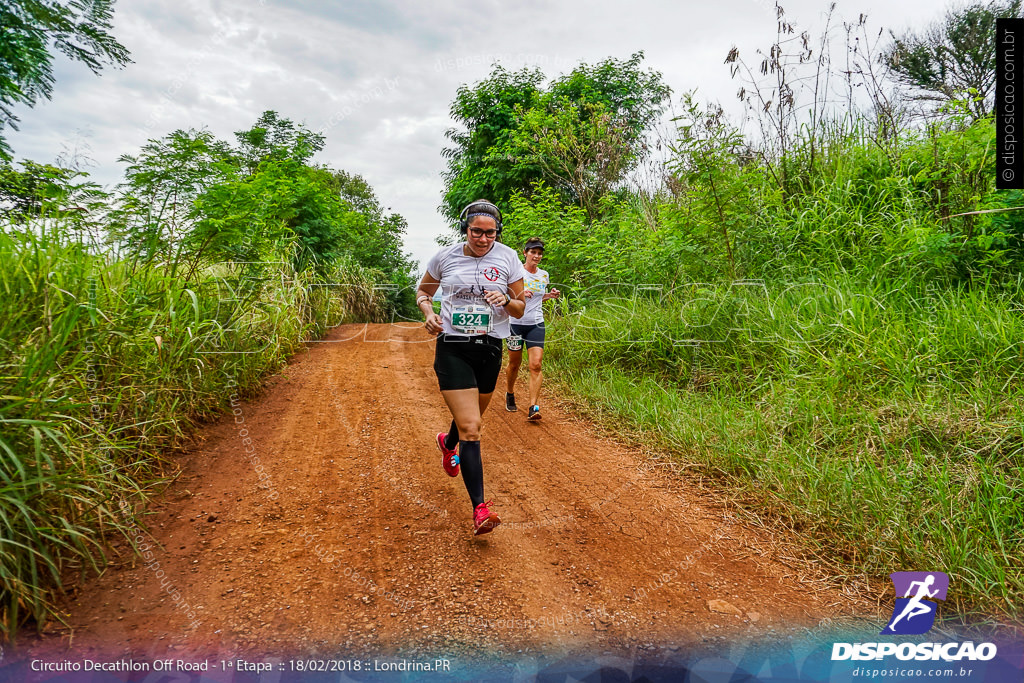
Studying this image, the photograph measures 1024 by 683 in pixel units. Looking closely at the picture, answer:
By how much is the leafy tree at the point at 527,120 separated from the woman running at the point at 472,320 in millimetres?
8453

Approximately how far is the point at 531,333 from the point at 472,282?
8.73 feet

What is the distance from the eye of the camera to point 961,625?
2.31 metres

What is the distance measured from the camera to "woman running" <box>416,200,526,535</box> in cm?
313

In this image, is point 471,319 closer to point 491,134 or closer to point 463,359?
point 463,359

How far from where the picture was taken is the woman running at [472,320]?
3.13 metres

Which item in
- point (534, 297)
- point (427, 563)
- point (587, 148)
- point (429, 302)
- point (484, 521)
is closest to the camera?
point (427, 563)

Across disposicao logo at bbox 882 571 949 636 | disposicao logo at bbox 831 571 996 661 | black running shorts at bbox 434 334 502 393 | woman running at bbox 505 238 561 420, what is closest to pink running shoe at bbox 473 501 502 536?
black running shorts at bbox 434 334 502 393

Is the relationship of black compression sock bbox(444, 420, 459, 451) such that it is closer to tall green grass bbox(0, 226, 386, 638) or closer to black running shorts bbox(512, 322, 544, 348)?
tall green grass bbox(0, 226, 386, 638)

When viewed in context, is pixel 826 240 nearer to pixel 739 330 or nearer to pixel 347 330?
pixel 739 330

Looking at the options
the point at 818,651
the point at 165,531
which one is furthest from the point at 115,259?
the point at 818,651

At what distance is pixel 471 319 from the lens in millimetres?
3188

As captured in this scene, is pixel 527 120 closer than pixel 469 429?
No

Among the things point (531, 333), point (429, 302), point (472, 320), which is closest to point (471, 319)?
point (472, 320)

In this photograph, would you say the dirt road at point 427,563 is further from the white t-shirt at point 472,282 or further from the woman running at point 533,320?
the white t-shirt at point 472,282
